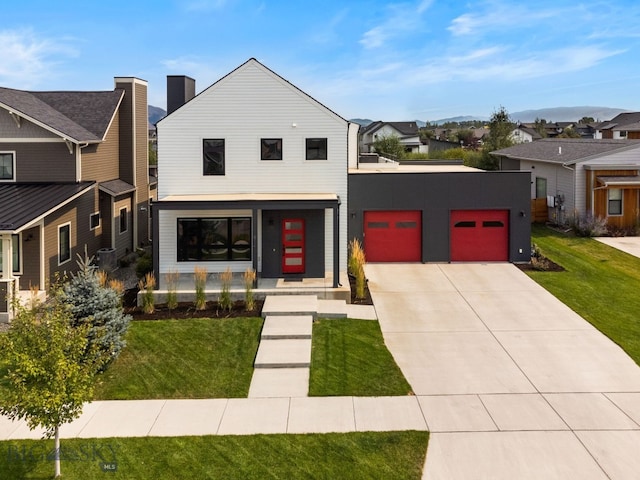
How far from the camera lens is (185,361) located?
1216 centimetres

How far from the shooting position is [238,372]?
11.7 m

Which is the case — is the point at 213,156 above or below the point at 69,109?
below

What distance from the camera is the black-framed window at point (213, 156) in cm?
1858

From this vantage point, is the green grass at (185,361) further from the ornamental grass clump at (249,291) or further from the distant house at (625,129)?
the distant house at (625,129)

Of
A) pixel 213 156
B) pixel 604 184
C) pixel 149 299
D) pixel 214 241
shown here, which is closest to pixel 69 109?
pixel 213 156

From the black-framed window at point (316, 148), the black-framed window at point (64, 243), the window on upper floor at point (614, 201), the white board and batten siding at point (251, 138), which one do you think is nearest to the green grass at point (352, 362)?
the white board and batten siding at point (251, 138)

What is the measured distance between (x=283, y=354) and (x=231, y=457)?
4.04 m

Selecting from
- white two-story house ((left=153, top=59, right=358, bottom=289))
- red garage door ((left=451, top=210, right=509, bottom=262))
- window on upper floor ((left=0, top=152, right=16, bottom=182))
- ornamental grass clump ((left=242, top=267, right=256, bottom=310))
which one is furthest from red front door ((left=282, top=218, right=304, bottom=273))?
window on upper floor ((left=0, top=152, right=16, bottom=182))

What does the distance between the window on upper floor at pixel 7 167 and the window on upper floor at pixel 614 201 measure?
25.8 meters

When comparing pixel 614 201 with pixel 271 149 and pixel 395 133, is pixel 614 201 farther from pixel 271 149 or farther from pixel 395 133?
pixel 395 133

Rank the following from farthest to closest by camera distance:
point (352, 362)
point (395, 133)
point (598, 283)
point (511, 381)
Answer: point (395, 133)
point (598, 283)
point (352, 362)
point (511, 381)

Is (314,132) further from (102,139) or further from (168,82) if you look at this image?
(102,139)

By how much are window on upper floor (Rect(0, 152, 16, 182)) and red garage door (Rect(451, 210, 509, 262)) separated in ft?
53.8

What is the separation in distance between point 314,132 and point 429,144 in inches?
2529
